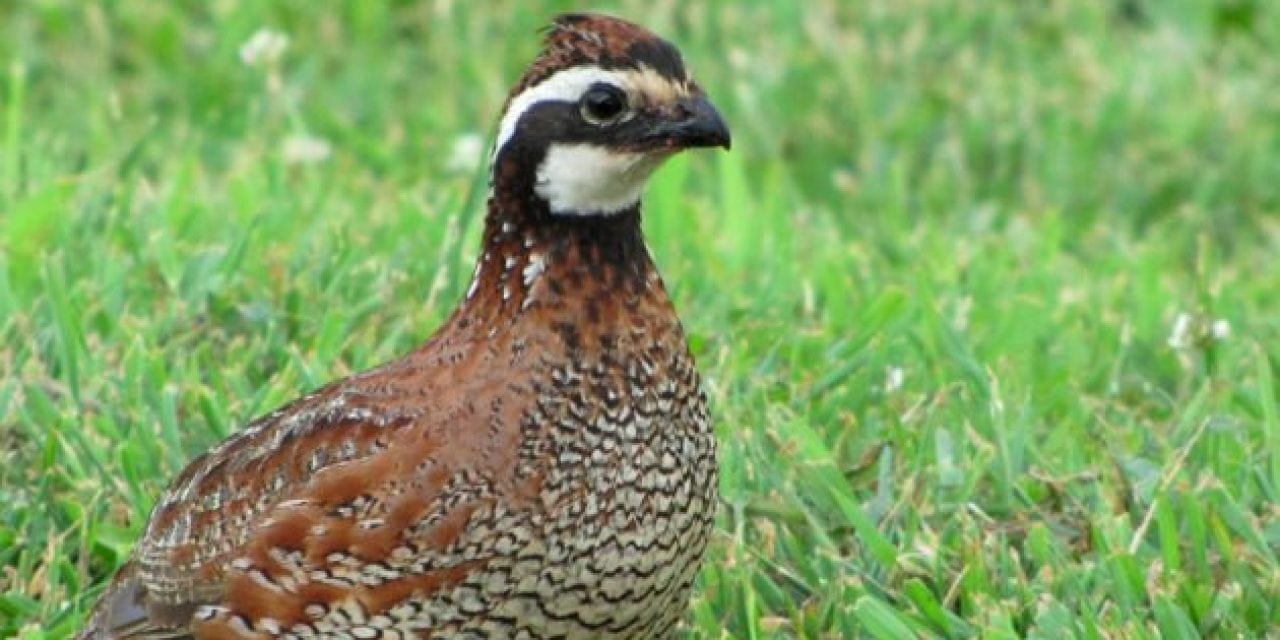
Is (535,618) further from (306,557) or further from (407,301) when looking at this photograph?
(407,301)

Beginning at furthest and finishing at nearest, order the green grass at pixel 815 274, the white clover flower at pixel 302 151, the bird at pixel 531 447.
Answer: the white clover flower at pixel 302 151
the green grass at pixel 815 274
the bird at pixel 531 447

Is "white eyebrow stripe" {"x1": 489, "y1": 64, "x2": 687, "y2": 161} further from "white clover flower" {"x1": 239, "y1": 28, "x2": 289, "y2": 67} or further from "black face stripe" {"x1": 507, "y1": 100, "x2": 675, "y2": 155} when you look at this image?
"white clover flower" {"x1": 239, "y1": 28, "x2": 289, "y2": 67}

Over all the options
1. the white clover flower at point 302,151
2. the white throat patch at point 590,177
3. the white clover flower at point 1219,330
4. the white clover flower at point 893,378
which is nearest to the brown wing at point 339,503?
the white throat patch at point 590,177

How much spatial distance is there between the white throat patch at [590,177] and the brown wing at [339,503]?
10.1 inches

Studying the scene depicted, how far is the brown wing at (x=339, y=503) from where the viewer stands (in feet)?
12.5

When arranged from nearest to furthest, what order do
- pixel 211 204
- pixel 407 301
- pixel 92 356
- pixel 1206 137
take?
1. pixel 92 356
2. pixel 407 301
3. pixel 211 204
4. pixel 1206 137

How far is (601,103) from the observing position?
12.7 ft

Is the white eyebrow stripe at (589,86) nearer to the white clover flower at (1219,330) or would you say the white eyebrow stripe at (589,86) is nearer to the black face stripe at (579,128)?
the black face stripe at (579,128)

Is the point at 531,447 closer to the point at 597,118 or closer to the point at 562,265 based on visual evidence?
the point at 562,265

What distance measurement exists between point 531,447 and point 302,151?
9.97 feet

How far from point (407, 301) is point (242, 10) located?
2.51 m

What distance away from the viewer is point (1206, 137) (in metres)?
7.57

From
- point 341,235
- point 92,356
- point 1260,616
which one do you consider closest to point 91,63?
point 341,235

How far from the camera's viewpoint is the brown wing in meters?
3.82
